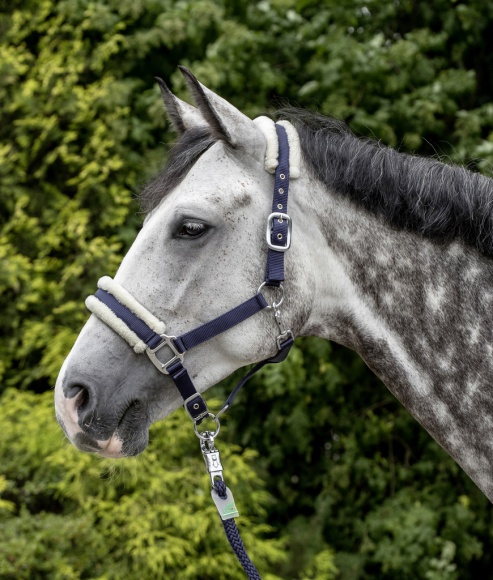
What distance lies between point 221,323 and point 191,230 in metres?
0.25

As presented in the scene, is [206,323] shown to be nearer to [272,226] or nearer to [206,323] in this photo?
[206,323]

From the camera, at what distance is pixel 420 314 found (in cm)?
182

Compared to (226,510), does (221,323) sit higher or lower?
higher

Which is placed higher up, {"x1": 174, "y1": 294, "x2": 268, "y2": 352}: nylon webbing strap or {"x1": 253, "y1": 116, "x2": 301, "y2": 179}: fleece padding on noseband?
{"x1": 253, "y1": 116, "x2": 301, "y2": 179}: fleece padding on noseband

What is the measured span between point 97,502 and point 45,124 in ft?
9.08

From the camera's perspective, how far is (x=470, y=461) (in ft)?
5.81

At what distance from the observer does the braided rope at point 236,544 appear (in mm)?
1768

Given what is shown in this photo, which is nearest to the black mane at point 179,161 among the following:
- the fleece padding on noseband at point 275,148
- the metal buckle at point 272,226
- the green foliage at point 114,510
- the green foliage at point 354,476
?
the fleece padding on noseband at point 275,148

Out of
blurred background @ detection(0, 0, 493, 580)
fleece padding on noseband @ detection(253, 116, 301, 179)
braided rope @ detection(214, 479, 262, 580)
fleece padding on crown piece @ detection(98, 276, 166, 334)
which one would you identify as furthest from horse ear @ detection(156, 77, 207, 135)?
blurred background @ detection(0, 0, 493, 580)

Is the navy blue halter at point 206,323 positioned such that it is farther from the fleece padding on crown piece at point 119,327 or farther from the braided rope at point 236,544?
the braided rope at point 236,544

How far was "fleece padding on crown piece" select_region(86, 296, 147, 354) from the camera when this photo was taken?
170 cm

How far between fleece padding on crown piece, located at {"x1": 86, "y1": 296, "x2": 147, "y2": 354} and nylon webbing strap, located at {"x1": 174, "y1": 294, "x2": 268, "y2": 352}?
3.9 inches

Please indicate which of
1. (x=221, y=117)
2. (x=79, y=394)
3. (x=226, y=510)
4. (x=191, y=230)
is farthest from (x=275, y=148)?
(x=226, y=510)

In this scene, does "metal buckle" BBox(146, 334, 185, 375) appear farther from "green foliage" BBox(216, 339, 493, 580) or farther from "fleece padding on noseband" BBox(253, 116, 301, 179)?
"green foliage" BBox(216, 339, 493, 580)
